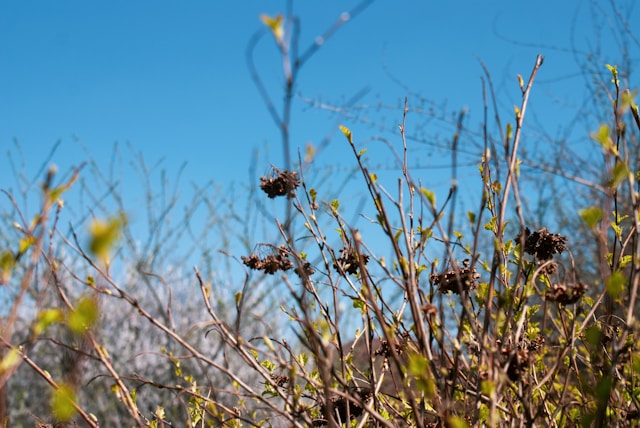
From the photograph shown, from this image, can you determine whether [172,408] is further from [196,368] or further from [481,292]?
[481,292]

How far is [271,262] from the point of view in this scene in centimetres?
188

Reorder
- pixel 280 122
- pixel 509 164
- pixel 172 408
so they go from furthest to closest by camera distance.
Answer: pixel 172 408
pixel 509 164
pixel 280 122

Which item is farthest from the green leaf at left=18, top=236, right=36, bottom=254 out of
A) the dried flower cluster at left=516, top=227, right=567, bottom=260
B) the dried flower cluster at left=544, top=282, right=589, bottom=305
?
the dried flower cluster at left=516, top=227, right=567, bottom=260

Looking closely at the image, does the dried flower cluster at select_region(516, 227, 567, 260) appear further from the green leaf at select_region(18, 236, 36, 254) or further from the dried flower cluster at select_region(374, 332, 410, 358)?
the green leaf at select_region(18, 236, 36, 254)

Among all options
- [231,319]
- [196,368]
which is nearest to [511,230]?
[231,319]

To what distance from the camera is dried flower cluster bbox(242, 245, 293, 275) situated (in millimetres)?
1879

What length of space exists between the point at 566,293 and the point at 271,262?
2.72 ft

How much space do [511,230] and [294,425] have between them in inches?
330

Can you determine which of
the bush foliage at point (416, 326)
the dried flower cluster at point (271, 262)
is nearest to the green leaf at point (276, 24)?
the bush foliage at point (416, 326)

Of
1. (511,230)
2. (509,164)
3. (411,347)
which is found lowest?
(411,347)

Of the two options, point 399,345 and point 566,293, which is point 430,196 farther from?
point 399,345

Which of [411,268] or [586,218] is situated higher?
[586,218]

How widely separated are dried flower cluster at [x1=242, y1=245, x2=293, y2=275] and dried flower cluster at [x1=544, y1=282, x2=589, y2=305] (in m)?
0.78

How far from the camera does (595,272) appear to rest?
9680 millimetres
